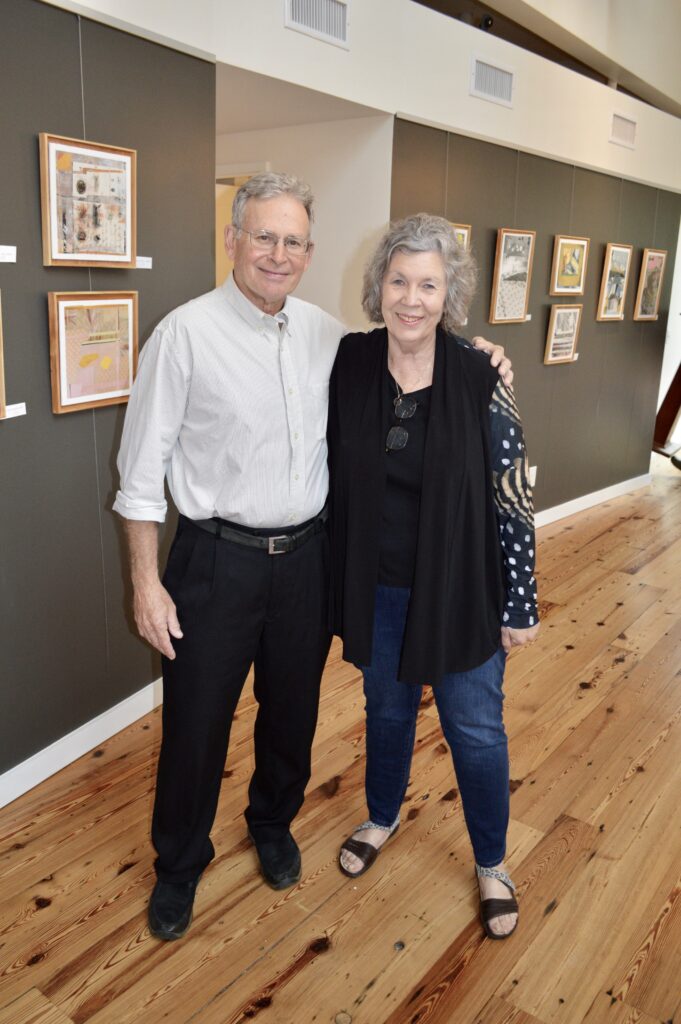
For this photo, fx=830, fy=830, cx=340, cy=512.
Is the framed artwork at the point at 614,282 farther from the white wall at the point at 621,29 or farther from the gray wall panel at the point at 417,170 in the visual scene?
the gray wall panel at the point at 417,170

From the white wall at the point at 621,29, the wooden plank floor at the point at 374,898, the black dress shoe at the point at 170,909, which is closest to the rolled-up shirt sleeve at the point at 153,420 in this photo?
the black dress shoe at the point at 170,909

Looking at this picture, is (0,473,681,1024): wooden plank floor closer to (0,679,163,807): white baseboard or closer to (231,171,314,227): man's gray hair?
A: (0,679,163,807): white baseboard

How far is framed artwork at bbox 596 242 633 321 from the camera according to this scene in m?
6.37

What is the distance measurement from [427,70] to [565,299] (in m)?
2.27

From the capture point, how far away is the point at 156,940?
2.23 metres

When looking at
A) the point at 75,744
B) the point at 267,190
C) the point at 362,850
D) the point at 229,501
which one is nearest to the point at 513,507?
the point at 229,501

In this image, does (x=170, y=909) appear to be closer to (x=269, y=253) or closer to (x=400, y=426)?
(x=400, y=426)

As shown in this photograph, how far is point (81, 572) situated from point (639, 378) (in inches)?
228

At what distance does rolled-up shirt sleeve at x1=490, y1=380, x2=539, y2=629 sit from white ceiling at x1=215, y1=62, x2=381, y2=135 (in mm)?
2196

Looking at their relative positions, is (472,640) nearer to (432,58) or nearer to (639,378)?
(432,58)

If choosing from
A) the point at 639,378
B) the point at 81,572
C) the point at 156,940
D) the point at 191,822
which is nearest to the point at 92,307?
the point at 81,572

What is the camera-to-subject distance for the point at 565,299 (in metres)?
6.08

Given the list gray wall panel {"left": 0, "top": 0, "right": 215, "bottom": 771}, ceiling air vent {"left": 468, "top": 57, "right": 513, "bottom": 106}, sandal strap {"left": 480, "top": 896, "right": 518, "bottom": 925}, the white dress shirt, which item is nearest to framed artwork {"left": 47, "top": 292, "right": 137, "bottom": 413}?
gray wall panel {"left": 0, "top": 0, "right": 215, "bottom": 771}

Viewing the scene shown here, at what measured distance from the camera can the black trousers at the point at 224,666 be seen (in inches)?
79.7
